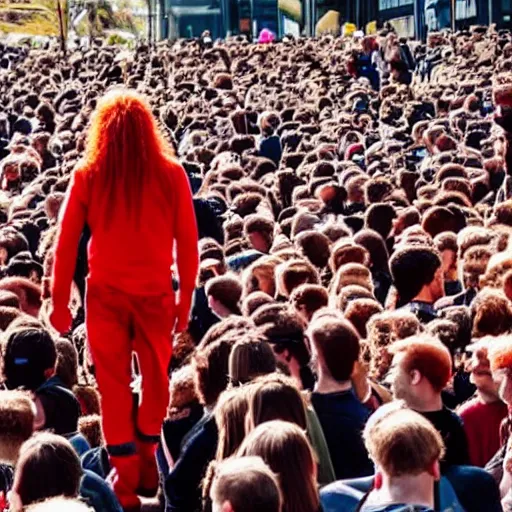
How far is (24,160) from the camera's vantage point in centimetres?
1973

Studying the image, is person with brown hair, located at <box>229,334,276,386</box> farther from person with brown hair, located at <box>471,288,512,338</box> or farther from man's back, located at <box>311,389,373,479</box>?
person with brown hair, located at <box>471,288,512,338</box>

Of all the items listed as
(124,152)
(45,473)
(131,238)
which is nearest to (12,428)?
(45,473)

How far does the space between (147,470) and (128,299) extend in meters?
0.81

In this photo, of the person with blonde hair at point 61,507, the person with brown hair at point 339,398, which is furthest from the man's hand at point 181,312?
the person with blonde hair at point 61,507

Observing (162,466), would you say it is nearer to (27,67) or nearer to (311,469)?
(311,469)

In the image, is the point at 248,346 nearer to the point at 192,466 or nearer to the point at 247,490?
the point at 192,466

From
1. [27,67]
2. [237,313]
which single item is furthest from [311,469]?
[27,67]

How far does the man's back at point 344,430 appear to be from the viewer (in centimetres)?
743

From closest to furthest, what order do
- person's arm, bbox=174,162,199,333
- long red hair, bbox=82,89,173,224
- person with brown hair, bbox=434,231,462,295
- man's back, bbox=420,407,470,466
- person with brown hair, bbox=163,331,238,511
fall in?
man's back, bbox=420,407,470,466
person with brown hair, bbox=163,331,238,511
long red hair, bbox=82,89,173,224
person's arm, bbox=174,162,199,333
person with brown hair, bbox=434,231,462,295

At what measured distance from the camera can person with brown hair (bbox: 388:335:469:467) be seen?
7027mm

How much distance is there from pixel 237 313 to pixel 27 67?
34071mm

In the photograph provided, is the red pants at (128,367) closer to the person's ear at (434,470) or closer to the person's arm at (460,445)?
the person's arm at (460,445)

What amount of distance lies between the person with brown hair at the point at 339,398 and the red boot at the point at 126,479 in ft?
3.56

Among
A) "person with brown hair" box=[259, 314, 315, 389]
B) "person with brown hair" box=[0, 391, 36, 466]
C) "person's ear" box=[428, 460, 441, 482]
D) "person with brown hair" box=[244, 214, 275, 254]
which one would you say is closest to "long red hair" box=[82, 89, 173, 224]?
"person with brown hair" box=[259, 314, 315, 389]
